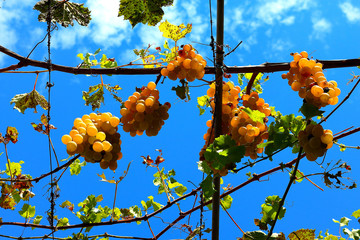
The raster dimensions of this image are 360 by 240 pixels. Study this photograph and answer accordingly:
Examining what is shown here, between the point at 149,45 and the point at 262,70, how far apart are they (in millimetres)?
873

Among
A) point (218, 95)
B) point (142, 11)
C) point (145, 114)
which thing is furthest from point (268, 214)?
point (142, 11)

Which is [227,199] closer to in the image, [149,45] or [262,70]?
[262,70]

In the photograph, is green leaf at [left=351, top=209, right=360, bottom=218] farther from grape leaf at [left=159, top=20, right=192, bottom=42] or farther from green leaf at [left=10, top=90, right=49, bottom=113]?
green leaf at [left=10, top=90, right=49, bottom=113]

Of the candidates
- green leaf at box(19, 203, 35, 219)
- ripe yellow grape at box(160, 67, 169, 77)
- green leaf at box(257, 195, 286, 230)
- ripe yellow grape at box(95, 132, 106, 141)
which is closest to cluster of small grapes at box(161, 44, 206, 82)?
ripe yellow grape at box(160, 67, 169, 77)

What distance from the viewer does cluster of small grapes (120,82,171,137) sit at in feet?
5.32

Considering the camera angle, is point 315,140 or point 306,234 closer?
point 315,140

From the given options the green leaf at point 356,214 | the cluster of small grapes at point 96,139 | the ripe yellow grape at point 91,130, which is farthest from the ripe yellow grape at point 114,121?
the green leaf at point 356,214

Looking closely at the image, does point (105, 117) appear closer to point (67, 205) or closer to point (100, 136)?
point (100, 136)

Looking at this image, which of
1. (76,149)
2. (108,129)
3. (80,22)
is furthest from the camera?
(80,22)

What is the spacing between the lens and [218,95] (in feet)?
5.09

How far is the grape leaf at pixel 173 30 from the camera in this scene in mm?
1910

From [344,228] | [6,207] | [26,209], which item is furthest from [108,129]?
[344,228]

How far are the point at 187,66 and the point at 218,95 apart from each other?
21cm

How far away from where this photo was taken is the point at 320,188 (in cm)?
201
